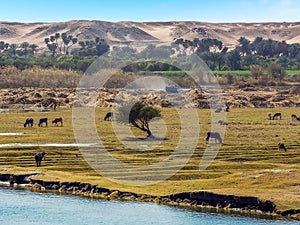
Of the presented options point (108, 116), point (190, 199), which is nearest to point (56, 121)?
point (108, 116)

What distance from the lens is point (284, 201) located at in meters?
42.1

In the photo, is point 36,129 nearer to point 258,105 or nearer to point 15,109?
point 15,109

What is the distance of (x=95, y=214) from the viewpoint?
134 feet

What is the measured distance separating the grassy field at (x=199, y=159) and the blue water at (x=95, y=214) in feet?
10.8

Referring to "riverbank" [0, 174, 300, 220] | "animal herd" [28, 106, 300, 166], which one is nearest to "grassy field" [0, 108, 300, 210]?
"animal herd" [28, 106, 300, 166]

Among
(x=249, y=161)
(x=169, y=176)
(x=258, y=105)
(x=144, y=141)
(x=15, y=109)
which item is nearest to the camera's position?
(x=169, y=176)

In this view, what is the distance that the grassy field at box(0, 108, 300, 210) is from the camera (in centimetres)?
4694

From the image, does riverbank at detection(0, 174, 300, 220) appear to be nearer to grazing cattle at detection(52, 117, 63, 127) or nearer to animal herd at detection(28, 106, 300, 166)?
animal herd at detection(28, 106, 300, 166)

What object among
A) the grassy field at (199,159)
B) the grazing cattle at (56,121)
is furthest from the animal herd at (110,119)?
the grassy field at (199,159)

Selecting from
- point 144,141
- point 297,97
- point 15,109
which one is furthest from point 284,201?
point 297,97

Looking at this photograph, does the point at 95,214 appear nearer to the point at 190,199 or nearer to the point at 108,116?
the point at 190,199

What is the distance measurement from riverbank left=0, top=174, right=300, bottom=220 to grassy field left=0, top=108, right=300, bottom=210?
0.77 meters

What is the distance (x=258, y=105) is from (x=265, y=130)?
123ft

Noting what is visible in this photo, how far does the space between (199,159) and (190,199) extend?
13.8 metres
